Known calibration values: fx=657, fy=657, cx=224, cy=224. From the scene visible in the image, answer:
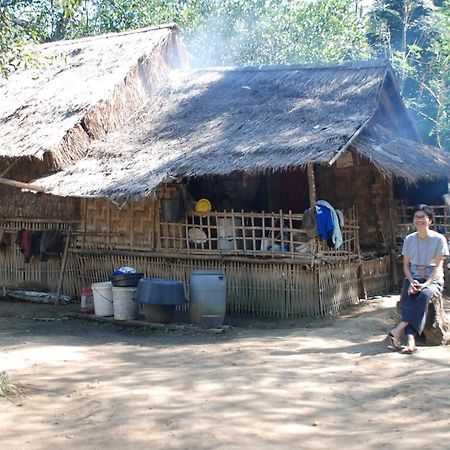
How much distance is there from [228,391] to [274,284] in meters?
3.93

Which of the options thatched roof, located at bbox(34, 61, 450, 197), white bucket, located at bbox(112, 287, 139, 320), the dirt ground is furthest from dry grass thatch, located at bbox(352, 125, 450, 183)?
white bucket, located at bbox(112, 287, 139, 320)

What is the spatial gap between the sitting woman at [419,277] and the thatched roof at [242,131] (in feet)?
6.12

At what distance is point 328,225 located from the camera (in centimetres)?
895

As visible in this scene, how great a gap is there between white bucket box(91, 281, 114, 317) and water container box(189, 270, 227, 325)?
1.52 metres

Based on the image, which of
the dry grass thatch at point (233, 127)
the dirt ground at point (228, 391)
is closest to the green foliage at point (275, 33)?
the dry grass thatch at point (233, 127)

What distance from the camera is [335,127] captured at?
9.46m

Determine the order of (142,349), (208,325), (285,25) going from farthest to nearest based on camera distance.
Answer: (285,25), (208,325), (142,349)

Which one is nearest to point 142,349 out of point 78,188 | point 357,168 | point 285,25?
point 78,188

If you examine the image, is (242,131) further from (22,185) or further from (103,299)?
(22,185)

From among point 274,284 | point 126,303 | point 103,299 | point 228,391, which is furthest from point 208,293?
point 228,391

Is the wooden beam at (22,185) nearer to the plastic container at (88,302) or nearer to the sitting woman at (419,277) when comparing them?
the plastic container at (88,302)

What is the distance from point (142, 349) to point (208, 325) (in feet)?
3.78

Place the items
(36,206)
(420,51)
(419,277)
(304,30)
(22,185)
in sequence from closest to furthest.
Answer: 1. (419,277)
2. (22,185)
3. (36,206)
4. (420,51)
5. (304,30)

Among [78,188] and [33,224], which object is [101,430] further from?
[33,224]
